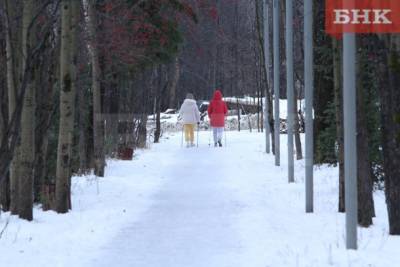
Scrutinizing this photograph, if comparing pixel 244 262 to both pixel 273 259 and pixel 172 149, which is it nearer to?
pixel 273 259

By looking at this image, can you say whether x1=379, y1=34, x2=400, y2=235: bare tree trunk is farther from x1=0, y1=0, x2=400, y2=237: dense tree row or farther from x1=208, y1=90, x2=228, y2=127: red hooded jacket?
x1=208, y1=90, x2=228, y2=127: red hooded jacket

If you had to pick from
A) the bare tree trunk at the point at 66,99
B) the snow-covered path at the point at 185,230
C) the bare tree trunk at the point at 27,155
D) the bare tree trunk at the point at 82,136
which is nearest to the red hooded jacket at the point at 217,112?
the bare tree trunk at the point at 82,136

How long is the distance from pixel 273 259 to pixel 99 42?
949cm

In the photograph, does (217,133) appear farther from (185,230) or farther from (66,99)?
(185,230)

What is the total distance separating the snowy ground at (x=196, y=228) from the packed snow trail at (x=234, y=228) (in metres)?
0.01

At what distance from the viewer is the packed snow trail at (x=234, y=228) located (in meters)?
7.12

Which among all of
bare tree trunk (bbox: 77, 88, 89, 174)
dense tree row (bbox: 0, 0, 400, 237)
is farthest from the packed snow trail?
bare tree trunk (bbox: 77, 88, 89, 174)

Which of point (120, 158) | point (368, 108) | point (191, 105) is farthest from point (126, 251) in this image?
point (191, 105)

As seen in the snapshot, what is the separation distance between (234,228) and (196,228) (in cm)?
49

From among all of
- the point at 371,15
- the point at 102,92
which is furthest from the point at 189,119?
the point at 371,15

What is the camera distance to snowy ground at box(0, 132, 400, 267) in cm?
714

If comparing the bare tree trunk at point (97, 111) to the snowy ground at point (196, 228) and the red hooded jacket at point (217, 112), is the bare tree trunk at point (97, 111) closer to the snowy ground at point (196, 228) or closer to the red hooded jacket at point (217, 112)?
the snowy ground at point (196, 228)

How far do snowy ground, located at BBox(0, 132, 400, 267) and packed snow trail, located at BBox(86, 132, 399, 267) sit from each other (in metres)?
0.01

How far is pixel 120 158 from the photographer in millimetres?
20484
